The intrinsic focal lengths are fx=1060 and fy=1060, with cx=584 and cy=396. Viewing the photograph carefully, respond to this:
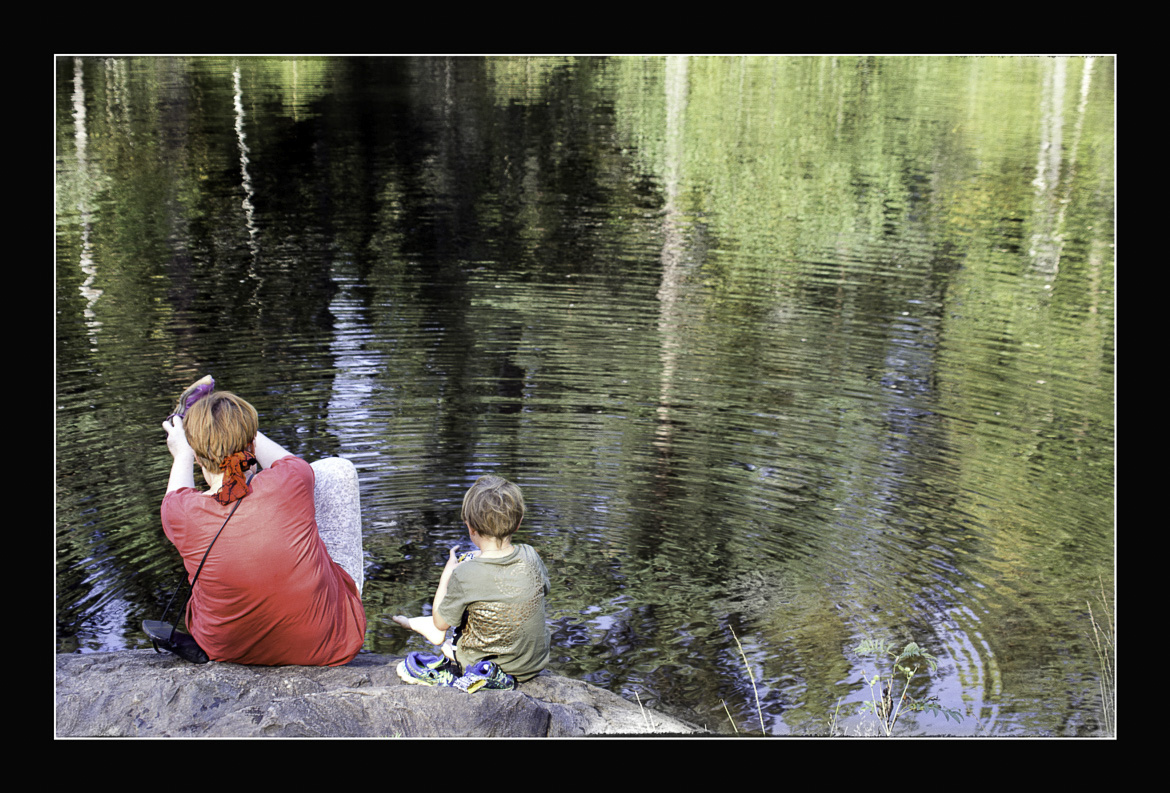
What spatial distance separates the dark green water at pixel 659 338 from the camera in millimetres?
4434

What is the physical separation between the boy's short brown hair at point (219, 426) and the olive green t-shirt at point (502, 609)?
2.47 feet

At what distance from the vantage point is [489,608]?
324cm

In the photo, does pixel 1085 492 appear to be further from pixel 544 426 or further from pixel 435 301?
pixel 435 301

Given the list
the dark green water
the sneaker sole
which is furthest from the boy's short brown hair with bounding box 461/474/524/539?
the dark green water

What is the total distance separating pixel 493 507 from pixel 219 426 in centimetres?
82

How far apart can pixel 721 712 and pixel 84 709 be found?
7.18ft

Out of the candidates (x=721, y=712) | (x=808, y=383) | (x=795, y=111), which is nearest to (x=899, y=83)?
(x=795, y=111)

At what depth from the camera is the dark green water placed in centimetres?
443

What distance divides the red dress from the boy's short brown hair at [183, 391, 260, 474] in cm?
13

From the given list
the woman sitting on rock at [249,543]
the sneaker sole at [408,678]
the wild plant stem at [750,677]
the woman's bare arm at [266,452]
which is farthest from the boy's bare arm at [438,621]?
the wild plant stem at [750,677]

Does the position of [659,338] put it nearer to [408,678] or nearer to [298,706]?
[408,678]

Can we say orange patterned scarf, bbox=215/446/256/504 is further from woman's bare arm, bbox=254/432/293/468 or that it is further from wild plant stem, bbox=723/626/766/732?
wild plant stem, bbox=723/626/766/732

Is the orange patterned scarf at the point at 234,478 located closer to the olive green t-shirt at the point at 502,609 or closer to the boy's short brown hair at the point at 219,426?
the boy's short brown hair at the point at 219,426

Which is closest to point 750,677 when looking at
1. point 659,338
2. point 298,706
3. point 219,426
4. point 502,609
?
point 502,609
